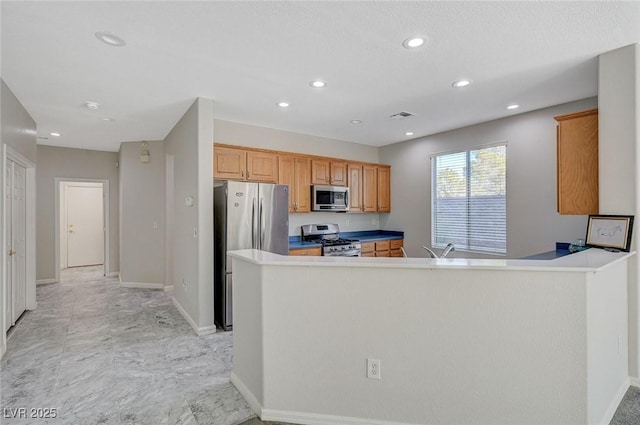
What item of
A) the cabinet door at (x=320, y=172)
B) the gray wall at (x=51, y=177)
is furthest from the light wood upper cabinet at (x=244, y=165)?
the gray wall at (x=51, y=177)

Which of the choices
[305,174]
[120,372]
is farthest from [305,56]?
[120,372]

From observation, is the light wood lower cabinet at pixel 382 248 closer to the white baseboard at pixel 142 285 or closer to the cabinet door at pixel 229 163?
the cabinet door at pixel 229 163

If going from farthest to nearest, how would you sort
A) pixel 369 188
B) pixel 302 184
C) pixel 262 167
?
pixel 369 188, pixel 302 184, pixel 262 167

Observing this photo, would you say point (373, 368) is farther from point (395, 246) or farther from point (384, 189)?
point (384, 189)

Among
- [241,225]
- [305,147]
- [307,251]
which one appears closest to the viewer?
[241,225]

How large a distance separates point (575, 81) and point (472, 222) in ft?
7.36

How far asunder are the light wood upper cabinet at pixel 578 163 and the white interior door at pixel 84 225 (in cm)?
899

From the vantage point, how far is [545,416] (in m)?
1.77

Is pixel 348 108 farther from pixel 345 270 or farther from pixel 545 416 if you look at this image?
pixel 545 416

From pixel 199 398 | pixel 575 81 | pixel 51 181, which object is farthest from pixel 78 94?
pixel 575 81

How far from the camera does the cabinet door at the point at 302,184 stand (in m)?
5.09

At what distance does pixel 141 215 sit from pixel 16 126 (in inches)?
106

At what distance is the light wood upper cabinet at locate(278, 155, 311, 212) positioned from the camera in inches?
195

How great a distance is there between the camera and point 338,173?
558 centimetres
